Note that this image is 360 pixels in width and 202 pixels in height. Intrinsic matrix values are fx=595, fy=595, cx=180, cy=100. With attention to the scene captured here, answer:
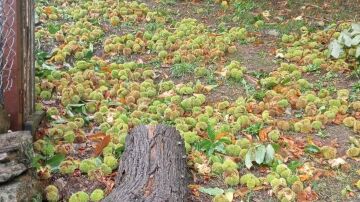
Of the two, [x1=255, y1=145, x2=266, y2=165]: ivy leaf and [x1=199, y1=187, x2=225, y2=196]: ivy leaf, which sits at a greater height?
[x1=255, y1=145, x2=266, y2=165]: ivy leaf

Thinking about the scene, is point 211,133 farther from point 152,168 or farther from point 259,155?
point 152,168

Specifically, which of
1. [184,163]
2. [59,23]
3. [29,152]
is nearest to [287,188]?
[184,163]

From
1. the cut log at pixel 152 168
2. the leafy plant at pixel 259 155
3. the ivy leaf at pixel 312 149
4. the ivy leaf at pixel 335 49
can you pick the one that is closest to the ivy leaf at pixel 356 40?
the ivy leaf at pixel 335 49

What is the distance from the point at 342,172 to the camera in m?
4.01

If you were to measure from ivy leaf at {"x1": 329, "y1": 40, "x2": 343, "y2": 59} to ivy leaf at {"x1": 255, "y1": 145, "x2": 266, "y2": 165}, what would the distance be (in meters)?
1.89

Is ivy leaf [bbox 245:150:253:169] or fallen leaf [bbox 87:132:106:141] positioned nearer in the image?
ivy leaf [bbox 245:150:253:169]

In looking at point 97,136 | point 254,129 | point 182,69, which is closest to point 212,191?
point 254,129

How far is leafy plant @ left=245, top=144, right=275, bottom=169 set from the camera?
399cm

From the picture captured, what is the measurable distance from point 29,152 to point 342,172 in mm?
2059

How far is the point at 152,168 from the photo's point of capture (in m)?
3.61

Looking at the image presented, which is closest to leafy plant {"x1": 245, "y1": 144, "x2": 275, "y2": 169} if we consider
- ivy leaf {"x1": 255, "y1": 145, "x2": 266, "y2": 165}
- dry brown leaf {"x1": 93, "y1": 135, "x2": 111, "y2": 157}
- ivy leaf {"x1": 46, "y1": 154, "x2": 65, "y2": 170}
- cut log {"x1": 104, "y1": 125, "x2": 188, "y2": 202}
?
ivy leaf {"x1": 255, "y1": 145, "x2": 266, "y2": 165}

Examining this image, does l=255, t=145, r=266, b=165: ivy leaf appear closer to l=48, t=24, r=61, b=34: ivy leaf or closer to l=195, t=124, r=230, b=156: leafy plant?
l=195, t=124, r=230, b=156: leafy plant

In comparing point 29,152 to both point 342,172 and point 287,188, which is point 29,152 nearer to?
point 287,188

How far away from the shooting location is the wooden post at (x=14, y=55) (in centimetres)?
374
